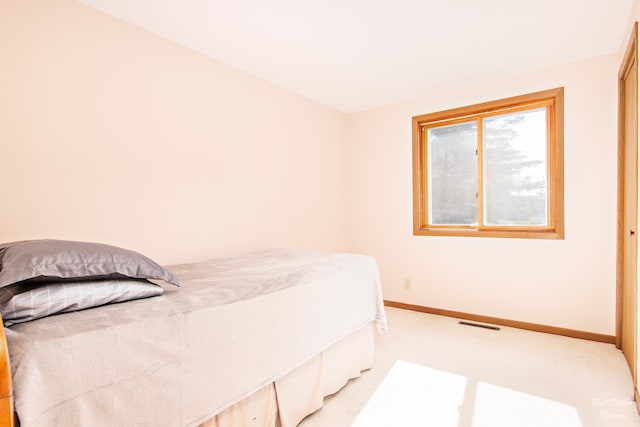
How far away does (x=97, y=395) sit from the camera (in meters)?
0.92

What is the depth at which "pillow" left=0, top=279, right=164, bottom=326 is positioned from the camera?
943 mm

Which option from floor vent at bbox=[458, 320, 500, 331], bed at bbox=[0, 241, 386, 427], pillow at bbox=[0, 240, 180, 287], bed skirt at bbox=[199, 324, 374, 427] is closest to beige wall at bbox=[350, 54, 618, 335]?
floor vent at bbox=[458, 320, 500, 331]

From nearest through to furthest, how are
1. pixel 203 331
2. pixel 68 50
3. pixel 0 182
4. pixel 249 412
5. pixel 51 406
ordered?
1. pixel 51 406
2. pixel 203 331
3. pixel 249 412
4. pixel 0 182
5. pixel 68 50

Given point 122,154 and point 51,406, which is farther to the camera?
point 122,154

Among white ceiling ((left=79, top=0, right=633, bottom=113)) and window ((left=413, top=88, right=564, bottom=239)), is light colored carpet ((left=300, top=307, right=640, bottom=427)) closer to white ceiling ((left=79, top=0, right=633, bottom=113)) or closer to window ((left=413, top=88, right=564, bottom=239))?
window ((left=413, top=88, right=564, bottom=239))

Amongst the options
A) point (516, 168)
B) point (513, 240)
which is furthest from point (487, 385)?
point (516, 168)

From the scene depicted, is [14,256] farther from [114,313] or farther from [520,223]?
[520,223]

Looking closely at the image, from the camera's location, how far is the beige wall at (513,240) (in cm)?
259

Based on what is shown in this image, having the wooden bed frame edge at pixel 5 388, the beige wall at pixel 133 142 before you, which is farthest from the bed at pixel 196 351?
the beige wall at pixel 133 142

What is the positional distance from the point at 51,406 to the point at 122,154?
5.03 ft

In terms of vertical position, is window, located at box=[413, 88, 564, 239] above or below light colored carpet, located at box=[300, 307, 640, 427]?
above

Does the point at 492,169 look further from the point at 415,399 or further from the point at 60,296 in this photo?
the point at 60,296

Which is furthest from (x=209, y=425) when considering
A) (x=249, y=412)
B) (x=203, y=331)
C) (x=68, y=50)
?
(x=68, y=50)

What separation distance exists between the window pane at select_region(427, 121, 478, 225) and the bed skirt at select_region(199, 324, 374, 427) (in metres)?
1.77
